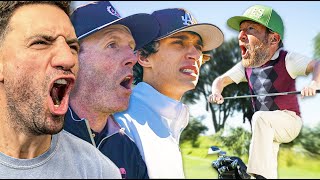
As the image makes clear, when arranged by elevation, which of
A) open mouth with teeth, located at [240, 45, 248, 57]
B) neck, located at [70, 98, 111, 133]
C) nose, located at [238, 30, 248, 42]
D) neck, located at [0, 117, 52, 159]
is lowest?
neck, located at [70, 98, 111, 133]

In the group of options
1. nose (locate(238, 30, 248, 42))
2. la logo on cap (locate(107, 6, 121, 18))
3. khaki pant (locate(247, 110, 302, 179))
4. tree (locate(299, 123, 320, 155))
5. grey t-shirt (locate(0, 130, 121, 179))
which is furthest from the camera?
tree (locate(299, 123, 320, 155))

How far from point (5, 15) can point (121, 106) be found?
1.50ft

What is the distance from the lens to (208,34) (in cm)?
159

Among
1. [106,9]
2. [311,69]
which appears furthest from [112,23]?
[311,69]

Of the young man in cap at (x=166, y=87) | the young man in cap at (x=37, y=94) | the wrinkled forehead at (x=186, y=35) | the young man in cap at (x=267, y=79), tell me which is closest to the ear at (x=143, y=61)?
the young man in cap at (x=166, y=87)

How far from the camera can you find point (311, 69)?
1.48 meters

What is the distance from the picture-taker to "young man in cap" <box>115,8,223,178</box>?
1460mm

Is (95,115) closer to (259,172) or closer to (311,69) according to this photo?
(259,172)

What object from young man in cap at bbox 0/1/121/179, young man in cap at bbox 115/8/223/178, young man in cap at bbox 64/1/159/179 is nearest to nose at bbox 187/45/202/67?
young man in cap at bbox 115/8/223/178

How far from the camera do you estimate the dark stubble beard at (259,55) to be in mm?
1550

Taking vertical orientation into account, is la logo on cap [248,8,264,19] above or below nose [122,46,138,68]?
above

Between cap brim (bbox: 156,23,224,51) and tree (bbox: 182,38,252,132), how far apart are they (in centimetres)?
7

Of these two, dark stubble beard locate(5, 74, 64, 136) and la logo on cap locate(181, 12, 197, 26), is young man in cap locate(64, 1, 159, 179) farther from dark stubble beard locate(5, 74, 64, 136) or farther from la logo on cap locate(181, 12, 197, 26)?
dark stubble beard locate(5, 74, 64, 136)

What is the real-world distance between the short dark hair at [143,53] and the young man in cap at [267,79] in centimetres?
22
